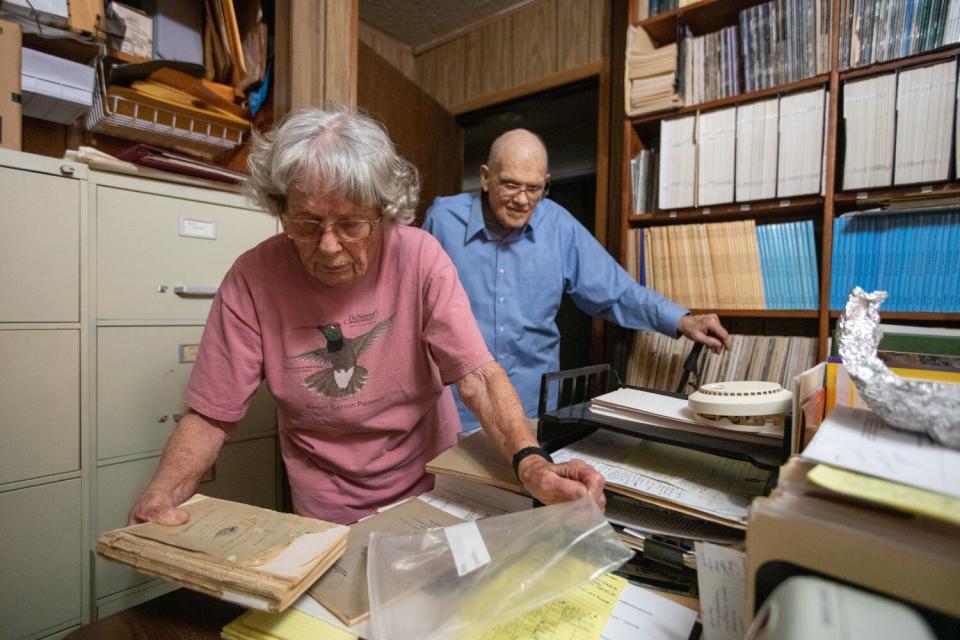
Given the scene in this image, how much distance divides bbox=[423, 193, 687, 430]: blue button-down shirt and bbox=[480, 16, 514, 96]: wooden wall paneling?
4.66 feet

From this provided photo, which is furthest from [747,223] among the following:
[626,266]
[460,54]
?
[460,54]

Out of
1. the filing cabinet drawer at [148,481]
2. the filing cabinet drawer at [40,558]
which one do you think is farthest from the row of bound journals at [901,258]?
the filing cabinet drawer at [40,558]

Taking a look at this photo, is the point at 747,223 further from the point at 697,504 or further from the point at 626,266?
the point at 697,504

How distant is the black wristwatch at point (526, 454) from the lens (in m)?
0.74

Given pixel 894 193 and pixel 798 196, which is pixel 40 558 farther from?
pixel 894 193

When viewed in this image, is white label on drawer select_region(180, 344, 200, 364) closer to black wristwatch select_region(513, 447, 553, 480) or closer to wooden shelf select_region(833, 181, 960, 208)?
black wristwatch select_region(513, 447, 553, 480)

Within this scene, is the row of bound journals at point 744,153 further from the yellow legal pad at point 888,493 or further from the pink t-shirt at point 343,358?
the yellow legal pad at point 888,493

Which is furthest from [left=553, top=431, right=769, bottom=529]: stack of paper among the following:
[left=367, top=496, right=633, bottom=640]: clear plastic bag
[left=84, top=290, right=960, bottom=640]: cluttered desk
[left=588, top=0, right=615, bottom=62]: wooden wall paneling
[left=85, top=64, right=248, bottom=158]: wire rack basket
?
[left=588, top=0, right=615, bottom=62]: wooden wall paneling

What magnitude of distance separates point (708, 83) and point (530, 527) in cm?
190

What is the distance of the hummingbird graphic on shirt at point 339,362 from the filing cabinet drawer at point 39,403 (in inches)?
37.7

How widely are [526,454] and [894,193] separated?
5.10 feet

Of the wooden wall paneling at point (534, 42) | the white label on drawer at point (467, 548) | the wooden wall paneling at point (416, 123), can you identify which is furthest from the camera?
the wooden wall paneling at point (534, 42)

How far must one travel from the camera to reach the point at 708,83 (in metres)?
1.85

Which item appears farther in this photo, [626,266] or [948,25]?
[626,266]
